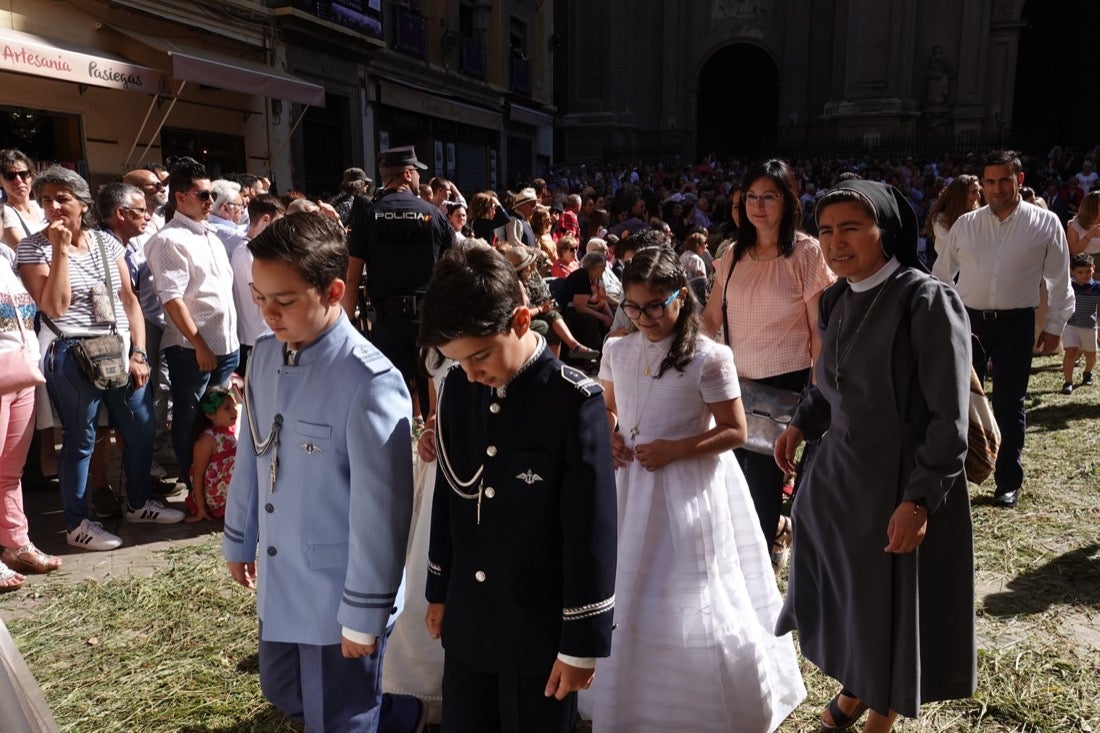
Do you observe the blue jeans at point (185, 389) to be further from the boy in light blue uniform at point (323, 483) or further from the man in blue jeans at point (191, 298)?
the boy in light blue uniform at point (323, 483)

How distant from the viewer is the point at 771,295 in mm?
3943

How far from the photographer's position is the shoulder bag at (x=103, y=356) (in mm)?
4508

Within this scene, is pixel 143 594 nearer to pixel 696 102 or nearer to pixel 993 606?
pixel 993 606

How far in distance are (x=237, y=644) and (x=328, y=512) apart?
1.76 meters

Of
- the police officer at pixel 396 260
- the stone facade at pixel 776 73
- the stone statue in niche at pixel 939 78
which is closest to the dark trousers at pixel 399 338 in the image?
the police officer at pixel 396 260

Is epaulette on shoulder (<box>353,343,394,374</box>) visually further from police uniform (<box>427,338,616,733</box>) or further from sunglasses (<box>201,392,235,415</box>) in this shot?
sunglasses (<box>201,392,235,415</box>)

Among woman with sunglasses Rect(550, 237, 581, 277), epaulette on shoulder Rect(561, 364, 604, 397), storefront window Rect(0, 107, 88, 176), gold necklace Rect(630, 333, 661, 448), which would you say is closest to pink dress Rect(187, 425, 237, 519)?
gold necklace Rect(630, 333, 661, 448)

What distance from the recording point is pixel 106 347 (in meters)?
4.56

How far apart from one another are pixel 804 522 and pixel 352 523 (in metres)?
1.59

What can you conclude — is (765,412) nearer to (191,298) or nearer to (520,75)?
(191,298)

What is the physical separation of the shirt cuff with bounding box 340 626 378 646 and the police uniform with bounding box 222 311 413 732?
17mm

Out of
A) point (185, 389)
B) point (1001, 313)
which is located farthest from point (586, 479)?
point (1001, 313)

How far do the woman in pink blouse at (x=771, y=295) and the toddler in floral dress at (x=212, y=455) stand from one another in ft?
10.4

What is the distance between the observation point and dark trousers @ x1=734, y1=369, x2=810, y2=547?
3959 mm
